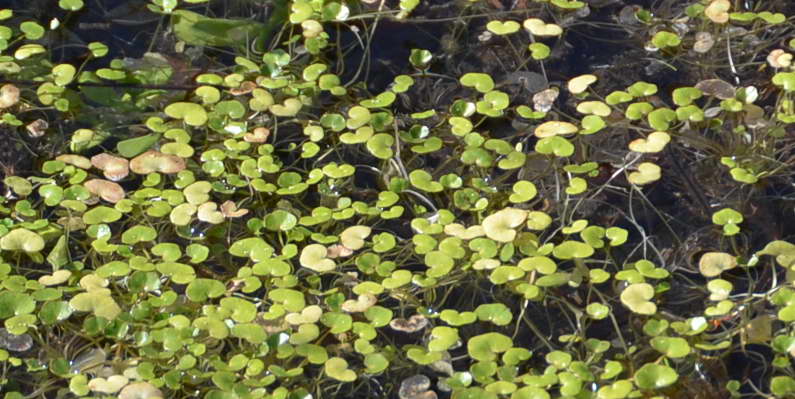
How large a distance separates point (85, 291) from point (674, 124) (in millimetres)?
1420

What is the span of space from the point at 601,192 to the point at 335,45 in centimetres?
84

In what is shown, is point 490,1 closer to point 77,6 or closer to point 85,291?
point 77,6

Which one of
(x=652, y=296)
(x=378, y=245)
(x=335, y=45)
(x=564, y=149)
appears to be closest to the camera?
(x=652, y=296)

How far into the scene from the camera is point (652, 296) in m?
2.23

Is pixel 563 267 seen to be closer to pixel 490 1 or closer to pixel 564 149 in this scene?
pixel 564 149

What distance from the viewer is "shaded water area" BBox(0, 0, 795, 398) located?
231cm

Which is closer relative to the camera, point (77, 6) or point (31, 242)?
point (31, 242)

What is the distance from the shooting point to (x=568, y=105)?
9.10 feet

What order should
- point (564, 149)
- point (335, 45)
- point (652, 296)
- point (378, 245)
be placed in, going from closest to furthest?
point (652, 296)
point (378, 245)
point (564, 149)
point (335, 45)

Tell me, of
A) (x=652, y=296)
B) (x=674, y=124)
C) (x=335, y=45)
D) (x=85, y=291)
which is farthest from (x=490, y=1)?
(x=85, y=291)

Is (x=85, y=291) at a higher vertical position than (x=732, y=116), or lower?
lower

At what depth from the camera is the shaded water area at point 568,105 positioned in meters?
2.31

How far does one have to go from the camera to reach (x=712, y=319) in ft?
7.37

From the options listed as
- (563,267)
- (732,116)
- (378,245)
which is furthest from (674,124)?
(378,245)
